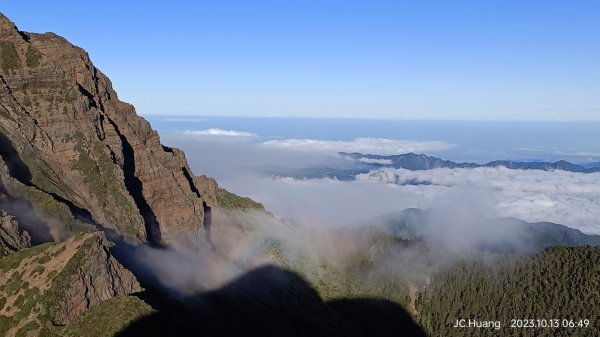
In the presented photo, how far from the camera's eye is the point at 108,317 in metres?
89.6

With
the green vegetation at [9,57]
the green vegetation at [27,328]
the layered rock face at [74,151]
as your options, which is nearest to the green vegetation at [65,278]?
the green vegetation at [27,328]

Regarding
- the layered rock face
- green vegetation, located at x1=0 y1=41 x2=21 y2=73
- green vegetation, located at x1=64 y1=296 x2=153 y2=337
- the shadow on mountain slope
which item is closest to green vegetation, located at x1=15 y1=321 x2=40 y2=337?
green vegetation, located at x1=64 y1=296 x2=153 y2=337

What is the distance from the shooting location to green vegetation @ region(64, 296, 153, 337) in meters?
85.6

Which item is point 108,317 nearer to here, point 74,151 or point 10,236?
point 10,236

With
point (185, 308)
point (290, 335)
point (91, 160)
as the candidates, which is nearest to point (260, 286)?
point (290, 335)

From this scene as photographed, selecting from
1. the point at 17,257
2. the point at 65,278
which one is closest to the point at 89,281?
the point at 65,278

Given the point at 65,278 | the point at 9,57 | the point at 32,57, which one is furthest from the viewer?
the point at 32,57

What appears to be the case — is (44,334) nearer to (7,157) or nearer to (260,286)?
(7,157)

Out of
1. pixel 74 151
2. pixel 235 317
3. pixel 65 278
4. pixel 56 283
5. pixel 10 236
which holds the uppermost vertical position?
pixel 74 151

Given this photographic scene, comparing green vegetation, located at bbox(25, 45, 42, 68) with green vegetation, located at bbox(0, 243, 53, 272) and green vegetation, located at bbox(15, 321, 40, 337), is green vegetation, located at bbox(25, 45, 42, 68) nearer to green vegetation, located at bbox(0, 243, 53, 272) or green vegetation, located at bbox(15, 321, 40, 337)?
green vegetation, located at bbox(0, 243, 53, 272)

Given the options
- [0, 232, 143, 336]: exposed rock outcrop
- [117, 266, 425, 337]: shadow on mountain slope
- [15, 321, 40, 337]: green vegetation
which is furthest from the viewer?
[117, 266, 425, 337]: shadow on mountain slope

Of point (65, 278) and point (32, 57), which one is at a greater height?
point (32, 57)

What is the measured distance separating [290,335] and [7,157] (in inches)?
3886

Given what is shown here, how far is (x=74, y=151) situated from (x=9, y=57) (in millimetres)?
35354
